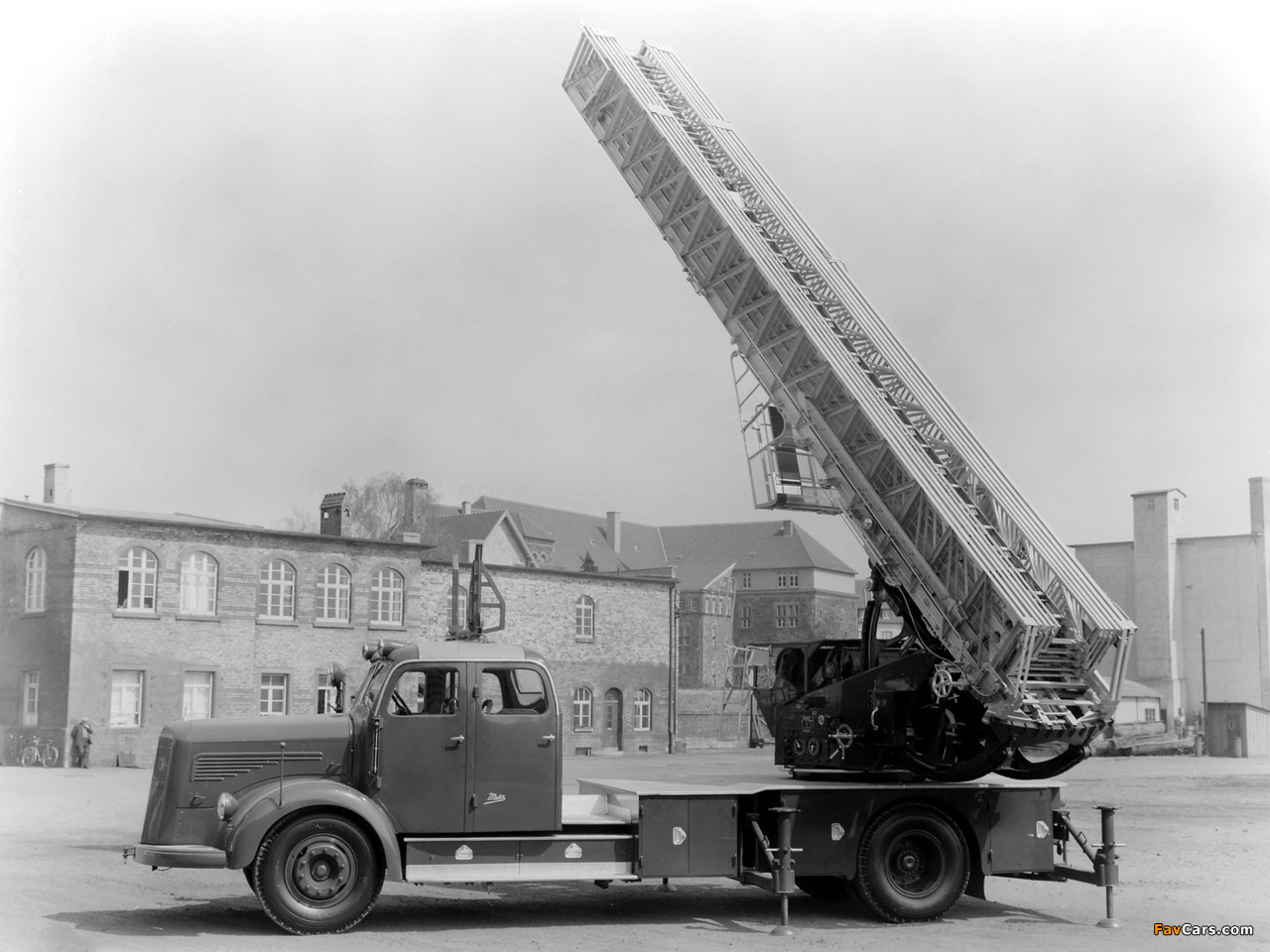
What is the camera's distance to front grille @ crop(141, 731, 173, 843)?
10562mm

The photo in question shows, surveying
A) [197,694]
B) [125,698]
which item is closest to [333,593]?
[197,694]

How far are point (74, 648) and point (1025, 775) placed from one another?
31.7 metres

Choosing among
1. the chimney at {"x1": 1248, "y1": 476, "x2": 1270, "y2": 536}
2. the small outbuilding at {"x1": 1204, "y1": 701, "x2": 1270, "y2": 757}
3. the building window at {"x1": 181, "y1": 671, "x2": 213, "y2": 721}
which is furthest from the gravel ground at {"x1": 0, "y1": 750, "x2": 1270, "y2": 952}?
the chimney at {"x1": 1248, "y1": 476, "x2": 1270, "y2": 536}

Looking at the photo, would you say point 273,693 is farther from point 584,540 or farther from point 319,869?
point 584,540

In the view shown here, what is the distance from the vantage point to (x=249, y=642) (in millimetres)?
40625


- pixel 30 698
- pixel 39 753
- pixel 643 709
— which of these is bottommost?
pixel 39 753

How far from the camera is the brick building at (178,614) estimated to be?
37812 mm

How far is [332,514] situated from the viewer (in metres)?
46.0

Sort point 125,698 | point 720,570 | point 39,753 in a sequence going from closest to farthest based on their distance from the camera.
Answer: point 39,753
point 125,698
point 720,570

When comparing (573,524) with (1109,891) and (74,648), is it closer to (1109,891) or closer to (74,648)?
(74,648)

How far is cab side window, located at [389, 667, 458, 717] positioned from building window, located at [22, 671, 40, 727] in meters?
31.4

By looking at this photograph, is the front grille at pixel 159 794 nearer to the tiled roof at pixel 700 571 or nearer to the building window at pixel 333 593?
the building window at pixel 333 593

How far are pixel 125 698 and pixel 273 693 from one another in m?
4.51

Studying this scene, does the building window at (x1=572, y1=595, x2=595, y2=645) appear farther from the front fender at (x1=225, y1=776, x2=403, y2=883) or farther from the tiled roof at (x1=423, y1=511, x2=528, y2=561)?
the front fender at (x1=225, y1=776, x2=403, y2=883)
